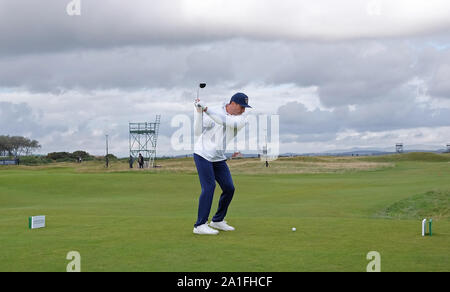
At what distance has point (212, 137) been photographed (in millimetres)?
10875

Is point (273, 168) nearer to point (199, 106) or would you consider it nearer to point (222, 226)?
point (222, 226)

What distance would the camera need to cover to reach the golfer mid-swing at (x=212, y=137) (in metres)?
10.6

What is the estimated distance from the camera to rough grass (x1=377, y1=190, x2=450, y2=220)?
21.0 metres

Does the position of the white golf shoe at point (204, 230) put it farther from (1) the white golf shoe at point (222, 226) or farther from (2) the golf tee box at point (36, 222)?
(2) the golf tee box at point (36, 222)

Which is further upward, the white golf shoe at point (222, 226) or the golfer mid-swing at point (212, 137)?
the golfer mid-swing at point (212, 137)

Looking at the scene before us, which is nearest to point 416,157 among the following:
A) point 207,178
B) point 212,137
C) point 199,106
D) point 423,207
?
point 423,207

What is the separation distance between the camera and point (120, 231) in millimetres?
11336

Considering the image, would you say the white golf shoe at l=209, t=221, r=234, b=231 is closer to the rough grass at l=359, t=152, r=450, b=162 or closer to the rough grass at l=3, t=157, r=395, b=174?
the rough grass at l=3, t=157, r=395, b=174

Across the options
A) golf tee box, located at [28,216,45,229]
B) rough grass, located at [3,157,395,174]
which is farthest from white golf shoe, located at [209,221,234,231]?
rough grass, located at [3,157,395,174]

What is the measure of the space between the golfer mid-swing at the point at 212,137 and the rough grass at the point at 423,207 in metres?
12.0

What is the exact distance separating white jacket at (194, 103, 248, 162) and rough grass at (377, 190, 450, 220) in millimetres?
12196

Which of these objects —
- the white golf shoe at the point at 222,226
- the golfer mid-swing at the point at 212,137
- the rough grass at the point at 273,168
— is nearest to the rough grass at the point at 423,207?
the white golf shoe at the point at 222,226

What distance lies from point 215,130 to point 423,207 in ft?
46.9
